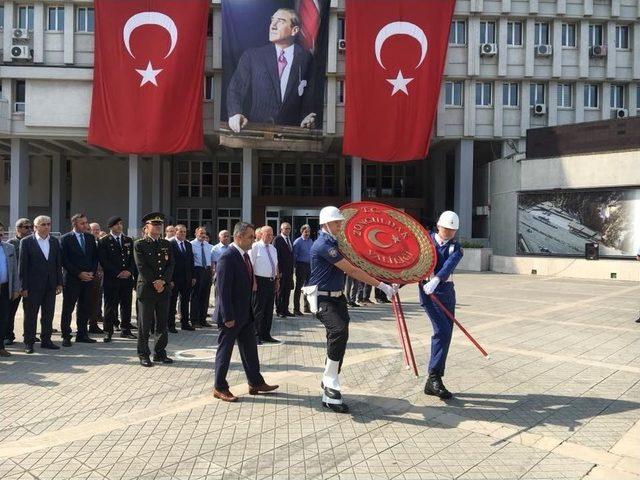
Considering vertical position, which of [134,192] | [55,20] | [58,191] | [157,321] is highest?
[55,20]

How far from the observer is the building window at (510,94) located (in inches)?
1148

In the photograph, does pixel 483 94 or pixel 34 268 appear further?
pixel 483 94

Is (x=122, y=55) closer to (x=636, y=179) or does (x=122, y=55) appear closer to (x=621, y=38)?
(x=636, y=179)

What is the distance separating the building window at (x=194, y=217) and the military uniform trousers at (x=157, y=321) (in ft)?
97.8

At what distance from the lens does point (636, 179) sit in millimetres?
19859

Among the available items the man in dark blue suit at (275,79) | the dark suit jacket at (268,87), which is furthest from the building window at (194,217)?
the dark suit jacket at (268,87)

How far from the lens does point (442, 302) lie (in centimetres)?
547

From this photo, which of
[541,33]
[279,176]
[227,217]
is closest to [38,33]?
[227,217]

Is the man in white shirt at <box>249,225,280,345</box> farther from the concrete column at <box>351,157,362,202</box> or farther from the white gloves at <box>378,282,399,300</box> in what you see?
the concrete column at <box>351,157,362,202</box>

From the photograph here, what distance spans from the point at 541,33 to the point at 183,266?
27914mm

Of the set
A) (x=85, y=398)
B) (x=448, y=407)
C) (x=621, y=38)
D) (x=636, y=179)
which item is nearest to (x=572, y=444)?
(x=448, y=407)

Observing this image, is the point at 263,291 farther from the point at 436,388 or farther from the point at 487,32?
the point at 487,32

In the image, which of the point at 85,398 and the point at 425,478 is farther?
the point at 85,398

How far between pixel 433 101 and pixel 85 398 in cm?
2269
